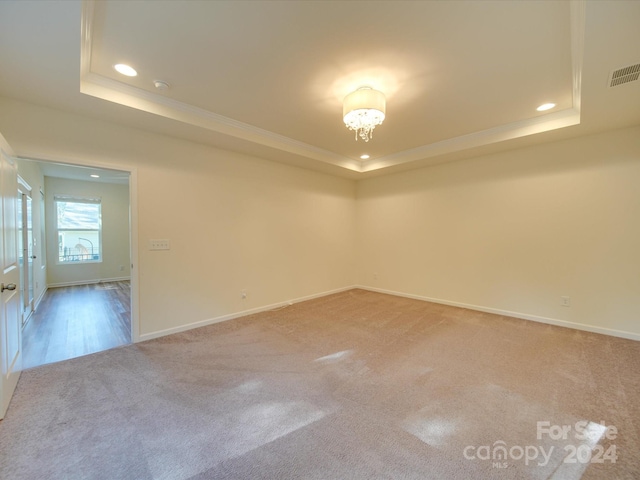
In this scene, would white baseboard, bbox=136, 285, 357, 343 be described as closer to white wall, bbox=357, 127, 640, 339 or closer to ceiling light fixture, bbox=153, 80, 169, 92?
white wall, bbox=357, 127, 640, 339

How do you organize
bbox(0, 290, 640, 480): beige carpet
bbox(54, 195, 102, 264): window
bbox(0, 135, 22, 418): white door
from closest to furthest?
bbox(0, 290, 640, 480): beige carpet, bbox(0, 135, 22, 418): white door, bbox(54, 195, 102, 264): window

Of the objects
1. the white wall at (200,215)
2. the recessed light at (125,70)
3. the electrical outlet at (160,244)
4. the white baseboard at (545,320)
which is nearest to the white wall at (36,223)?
the white wall at (200,215)

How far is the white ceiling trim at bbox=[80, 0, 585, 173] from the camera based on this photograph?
194 centimetres

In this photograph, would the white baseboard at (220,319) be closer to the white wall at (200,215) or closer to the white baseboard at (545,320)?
the white wall at (200,215)

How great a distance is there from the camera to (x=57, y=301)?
5113mm

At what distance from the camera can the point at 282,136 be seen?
3.95m

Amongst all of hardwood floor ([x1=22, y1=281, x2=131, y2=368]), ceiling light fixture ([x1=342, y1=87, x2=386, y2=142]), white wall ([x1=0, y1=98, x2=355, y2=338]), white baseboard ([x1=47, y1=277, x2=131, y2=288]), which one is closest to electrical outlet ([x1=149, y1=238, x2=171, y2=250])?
white wall ([x1=0, y1=98, x2=355, y2=338])

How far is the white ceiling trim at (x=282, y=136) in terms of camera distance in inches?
76.4

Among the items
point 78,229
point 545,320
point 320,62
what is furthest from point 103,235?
point 545,320

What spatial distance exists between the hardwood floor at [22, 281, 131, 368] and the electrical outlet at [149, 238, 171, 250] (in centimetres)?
118

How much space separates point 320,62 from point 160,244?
9.18 ft

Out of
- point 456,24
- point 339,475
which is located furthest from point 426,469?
point 456,24

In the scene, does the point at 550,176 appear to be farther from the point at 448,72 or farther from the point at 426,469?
the point at 426,469

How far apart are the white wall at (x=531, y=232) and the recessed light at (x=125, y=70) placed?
14.9ft
